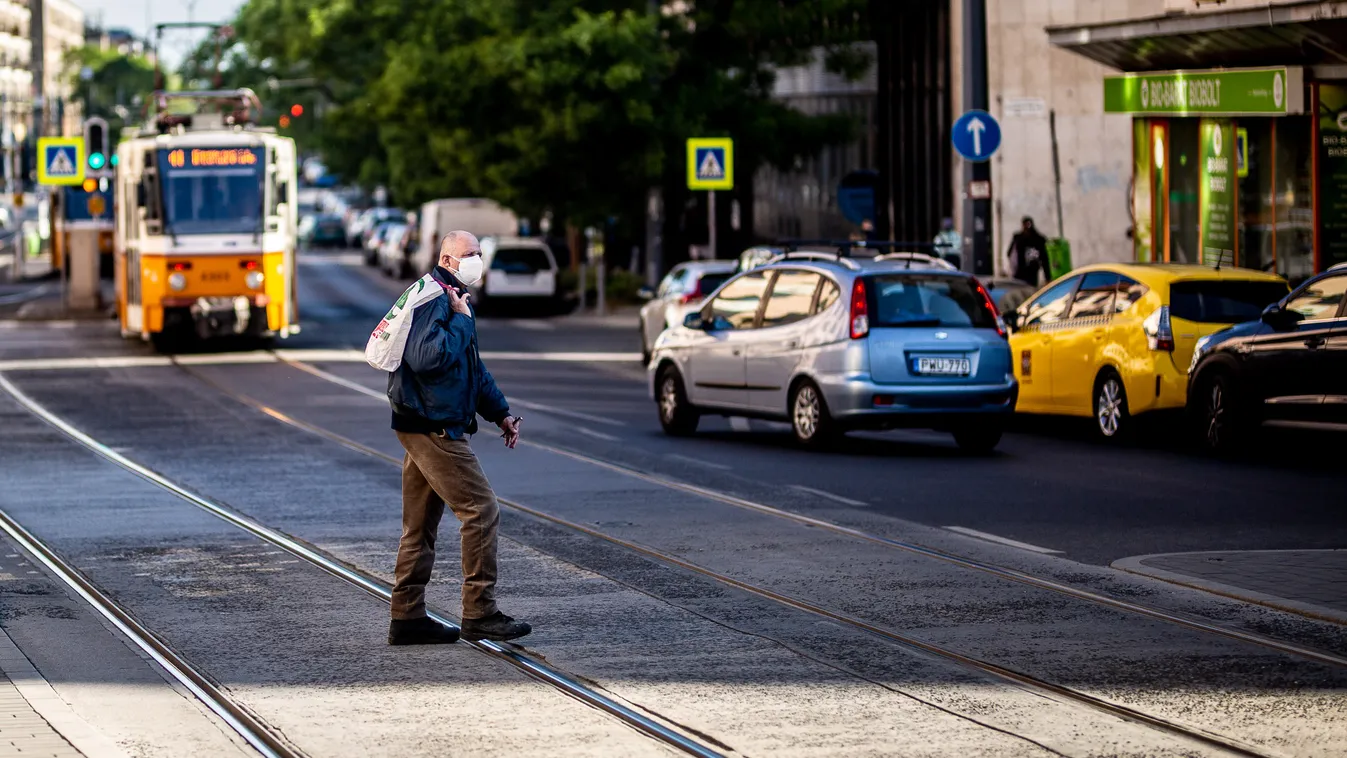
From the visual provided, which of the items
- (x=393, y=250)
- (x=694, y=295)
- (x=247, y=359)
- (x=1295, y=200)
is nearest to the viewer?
(x=1295, y=200)

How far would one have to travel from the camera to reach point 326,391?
2478 centimetres

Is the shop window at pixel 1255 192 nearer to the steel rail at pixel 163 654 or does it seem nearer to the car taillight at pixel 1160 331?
the car taillight at pixel 1160 331

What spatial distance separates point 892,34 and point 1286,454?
2425 cm

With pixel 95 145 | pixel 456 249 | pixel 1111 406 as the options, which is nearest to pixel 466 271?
pixel 456 249

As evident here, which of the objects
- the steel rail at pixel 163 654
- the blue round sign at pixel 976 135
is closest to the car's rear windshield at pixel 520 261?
the blue round sign at pixel 976 135

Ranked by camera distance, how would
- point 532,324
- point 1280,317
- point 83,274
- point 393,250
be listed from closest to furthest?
point 1280,317 → point 532,324 → point 83,274 → point 393,250

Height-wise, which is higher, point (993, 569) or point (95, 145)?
point (95, 145)

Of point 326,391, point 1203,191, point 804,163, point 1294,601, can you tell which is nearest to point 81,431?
point 326,391

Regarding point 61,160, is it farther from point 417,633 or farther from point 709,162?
point 417,633

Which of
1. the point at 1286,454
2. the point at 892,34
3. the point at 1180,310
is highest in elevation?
the point at 892,34

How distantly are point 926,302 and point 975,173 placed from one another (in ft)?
24.0

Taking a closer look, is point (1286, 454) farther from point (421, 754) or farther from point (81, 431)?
point (421, 754)

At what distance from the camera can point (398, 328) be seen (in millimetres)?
8500

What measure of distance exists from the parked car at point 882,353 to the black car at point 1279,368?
154 cm
